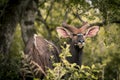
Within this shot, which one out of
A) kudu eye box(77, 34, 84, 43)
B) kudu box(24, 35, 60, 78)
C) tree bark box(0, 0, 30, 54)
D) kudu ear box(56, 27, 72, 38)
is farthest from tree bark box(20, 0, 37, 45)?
kudu eye box(77, 34, 84, 43)

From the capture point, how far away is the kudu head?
47.5 feet

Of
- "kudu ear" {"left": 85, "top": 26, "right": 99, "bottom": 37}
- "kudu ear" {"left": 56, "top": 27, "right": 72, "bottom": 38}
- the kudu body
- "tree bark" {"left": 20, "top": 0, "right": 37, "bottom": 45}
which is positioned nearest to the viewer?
the kudu body

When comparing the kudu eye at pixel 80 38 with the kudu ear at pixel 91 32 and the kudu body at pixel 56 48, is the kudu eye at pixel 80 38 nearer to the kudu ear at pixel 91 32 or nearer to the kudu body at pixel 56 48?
the kudu body at pixel 56 48

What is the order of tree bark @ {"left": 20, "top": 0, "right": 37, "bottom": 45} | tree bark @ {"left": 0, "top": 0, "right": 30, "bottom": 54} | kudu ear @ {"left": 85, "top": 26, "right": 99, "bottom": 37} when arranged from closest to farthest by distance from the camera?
kudu ear @ {"left": 85, "top": 26, "right": 99, "bottom": 37}, tree bark @ {"left": 0, "top": 0, "right": 30, "bottom": 54}, tree bark @ {"left": 20, "top": 0, "right": 37, "bottom": 45}

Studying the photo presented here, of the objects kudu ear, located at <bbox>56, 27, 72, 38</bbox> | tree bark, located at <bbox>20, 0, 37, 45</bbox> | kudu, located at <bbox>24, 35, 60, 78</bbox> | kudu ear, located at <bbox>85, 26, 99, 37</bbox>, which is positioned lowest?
tree bark, located at <bbox>20, 0, 37, 45</bbox>

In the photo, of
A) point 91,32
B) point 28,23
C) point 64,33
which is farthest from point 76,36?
point 28,23

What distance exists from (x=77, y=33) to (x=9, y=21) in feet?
12.9

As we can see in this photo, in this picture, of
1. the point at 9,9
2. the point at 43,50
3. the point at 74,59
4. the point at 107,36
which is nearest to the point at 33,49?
the point at 43,50

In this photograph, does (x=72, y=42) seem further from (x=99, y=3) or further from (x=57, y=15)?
(x=57, y=15)

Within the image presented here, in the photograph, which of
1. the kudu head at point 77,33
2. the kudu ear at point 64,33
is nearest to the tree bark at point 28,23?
the kudu head at point 77,33

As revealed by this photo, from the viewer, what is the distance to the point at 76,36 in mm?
14711

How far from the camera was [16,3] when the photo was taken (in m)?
18.3

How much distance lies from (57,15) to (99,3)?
15.1 m

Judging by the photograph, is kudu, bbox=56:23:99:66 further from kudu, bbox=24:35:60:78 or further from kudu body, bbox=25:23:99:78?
kudu, bbox=24:35:60:78
